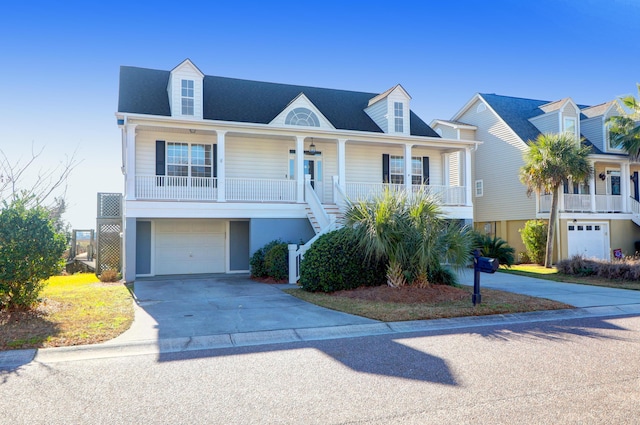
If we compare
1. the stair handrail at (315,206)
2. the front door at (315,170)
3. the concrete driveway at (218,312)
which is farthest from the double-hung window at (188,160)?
the concrete driveway at (218,312)

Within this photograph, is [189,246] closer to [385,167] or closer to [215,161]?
[215,161]

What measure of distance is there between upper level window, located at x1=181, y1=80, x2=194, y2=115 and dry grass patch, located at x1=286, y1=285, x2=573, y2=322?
894cm

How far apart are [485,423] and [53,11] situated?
14.2 meters

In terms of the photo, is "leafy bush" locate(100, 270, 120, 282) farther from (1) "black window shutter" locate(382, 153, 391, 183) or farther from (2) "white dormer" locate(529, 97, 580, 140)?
(2) "white dormer" locate(529, 97, 580, 140)

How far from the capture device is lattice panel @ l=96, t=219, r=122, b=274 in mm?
17820

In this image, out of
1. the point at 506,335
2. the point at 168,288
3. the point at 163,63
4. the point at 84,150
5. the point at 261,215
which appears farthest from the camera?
the point at 163,63

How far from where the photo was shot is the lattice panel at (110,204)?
1847 centimetres

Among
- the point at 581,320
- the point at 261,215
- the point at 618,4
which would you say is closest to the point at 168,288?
the point at 261,215

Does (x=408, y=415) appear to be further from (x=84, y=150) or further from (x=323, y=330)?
(x=84, y=150)

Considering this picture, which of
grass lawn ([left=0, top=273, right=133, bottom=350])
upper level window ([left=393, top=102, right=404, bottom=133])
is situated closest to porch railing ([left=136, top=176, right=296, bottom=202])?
grass lawn ([left=0, top=273, right=133, bottom=350])

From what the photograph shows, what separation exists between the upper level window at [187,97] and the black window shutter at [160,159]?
4.87 ft

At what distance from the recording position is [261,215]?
16422 millimetres

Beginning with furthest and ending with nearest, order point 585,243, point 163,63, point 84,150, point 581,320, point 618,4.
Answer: point 585,243
point 163,63
point 84,150
point 618,4
point 581,320

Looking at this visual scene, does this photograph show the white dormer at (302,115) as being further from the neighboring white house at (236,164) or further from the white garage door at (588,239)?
the white garage door at (588,239)
